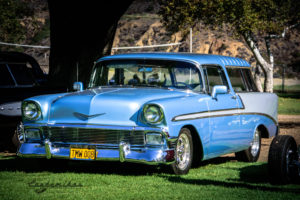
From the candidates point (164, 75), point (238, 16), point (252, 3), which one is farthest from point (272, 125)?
point (252, 3)

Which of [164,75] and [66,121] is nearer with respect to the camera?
[66,121]

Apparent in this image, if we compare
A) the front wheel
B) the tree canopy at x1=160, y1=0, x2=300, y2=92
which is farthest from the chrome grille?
the tree canopy at x1=160, y1=0, x2=300, y2=92

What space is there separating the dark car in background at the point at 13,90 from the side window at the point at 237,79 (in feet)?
11.7

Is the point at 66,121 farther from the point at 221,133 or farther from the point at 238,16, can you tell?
the point at 238,16

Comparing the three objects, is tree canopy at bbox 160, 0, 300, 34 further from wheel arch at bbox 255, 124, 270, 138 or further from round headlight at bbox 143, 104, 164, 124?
round headlight at bbox 143, 104, 164, 124

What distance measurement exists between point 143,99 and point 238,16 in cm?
1696

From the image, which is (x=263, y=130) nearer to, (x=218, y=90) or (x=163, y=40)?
(x=218, y=90)

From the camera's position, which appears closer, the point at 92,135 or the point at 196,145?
the point at 92,135

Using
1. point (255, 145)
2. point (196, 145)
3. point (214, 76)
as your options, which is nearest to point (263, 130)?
point (255, 145)

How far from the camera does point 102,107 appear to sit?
762cm

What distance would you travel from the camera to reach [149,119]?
739 centimetres

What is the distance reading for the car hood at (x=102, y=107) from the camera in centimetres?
750

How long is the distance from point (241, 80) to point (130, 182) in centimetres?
360

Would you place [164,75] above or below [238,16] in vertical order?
below
